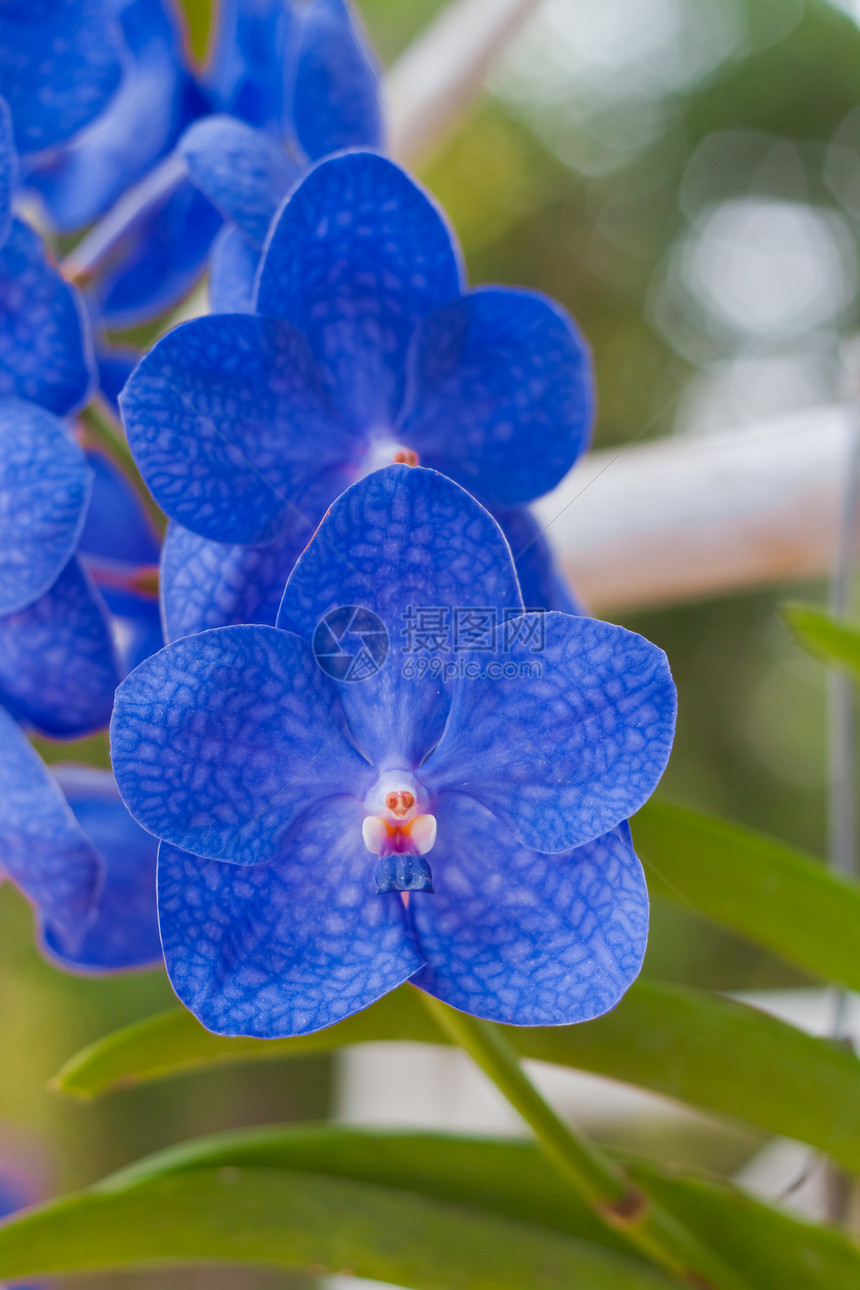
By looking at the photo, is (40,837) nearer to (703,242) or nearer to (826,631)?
(826,631)

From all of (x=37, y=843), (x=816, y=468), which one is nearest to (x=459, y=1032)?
(x=37, y=843)

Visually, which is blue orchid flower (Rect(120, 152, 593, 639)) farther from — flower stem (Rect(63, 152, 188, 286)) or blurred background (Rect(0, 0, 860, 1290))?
blurred background (Rect(0, 0, 860, 1290))

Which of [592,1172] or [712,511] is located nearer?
[592,1172]

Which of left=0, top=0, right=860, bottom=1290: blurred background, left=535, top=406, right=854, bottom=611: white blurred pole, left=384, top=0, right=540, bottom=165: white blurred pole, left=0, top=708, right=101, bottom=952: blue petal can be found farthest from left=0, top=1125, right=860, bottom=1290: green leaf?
left=0, top=0, right=860, bottom=1290: blurred background

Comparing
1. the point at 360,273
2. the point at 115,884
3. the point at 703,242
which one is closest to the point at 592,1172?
the point at 115,884

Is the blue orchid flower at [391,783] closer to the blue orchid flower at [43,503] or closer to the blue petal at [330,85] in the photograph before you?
the blue orchid flower at [43,503]
